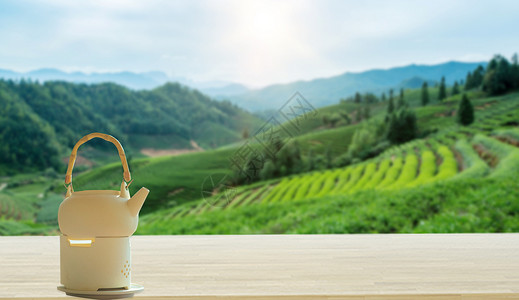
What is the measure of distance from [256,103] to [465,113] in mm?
3004

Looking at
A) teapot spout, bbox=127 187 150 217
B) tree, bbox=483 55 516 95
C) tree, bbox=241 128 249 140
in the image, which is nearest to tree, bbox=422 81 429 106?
tree, bbox=483 55 516 95

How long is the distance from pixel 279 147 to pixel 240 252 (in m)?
3.82

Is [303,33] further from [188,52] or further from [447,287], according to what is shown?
[447,287]

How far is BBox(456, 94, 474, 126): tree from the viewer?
696cm

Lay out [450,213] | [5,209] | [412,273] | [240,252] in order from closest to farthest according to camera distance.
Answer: [412,273] < [240,252] < [450,213] < [5,209]

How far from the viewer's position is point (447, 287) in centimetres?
224

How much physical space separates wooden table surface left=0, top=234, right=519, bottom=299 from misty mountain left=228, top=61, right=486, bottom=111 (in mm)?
3379

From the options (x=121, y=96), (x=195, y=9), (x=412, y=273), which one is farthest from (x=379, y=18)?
(x=412, y=273)

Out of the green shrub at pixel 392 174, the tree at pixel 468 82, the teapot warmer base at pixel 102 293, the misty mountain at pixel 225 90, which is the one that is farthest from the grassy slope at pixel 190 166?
the teapot warmer base at pixel 102 293

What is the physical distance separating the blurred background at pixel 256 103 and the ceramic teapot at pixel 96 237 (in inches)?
175

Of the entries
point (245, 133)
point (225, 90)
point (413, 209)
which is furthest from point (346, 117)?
point (413, 209)

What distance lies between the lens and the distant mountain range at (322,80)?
7387 mm

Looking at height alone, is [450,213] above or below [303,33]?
below

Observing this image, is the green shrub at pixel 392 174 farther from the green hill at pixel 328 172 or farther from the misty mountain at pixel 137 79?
the misty mountain at pixel 137 79
